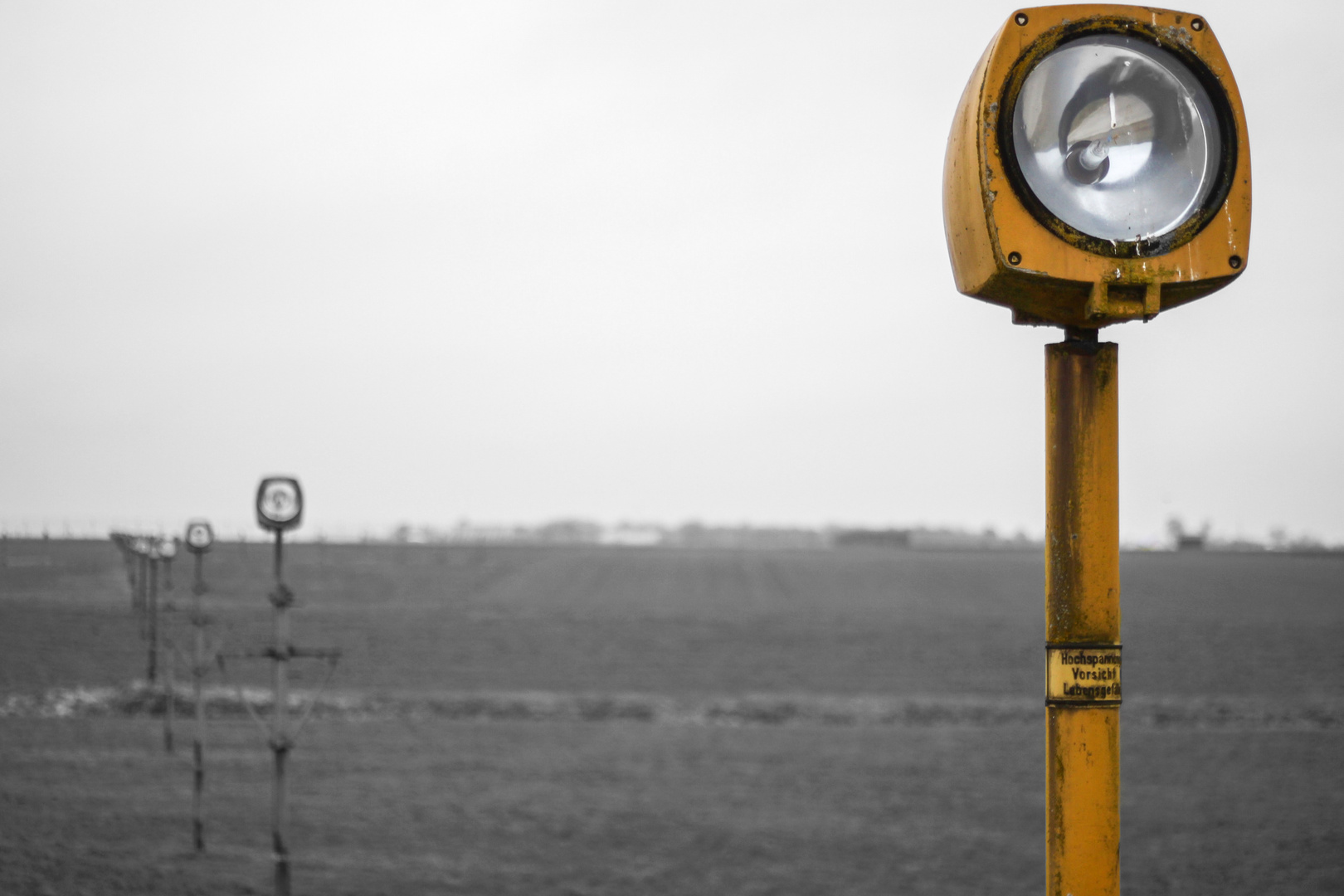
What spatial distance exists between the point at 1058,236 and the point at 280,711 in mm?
6864

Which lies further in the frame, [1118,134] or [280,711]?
[280,711]

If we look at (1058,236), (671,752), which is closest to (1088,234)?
(1058,236)

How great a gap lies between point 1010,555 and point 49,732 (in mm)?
56789

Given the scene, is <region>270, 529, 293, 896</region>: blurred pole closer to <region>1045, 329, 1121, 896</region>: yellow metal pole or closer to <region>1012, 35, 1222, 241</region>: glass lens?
<region>1045, 329, 1121, 896</region>: yellow metal pole

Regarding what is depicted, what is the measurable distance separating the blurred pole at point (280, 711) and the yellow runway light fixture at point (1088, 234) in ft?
18.7

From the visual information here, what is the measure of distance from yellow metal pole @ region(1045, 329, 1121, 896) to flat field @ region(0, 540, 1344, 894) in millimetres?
8886

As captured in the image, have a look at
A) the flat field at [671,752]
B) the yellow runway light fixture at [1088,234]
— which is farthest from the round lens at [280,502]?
the yellow runway light fixture at [1088,234]

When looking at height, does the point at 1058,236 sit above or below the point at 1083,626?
above

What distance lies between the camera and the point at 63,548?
3741 centimetres

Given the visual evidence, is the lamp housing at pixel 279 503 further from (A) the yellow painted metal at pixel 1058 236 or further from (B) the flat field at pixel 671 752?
(A) the yellow painted metal at pixel 1058 236

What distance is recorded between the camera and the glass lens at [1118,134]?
193 centimetres

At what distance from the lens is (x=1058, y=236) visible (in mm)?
1870

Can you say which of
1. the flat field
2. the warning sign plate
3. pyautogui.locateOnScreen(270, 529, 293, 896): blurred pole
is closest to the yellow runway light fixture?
the warning sign plate

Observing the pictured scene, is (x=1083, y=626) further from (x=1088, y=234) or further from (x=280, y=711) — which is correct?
(x=280, y=711)
